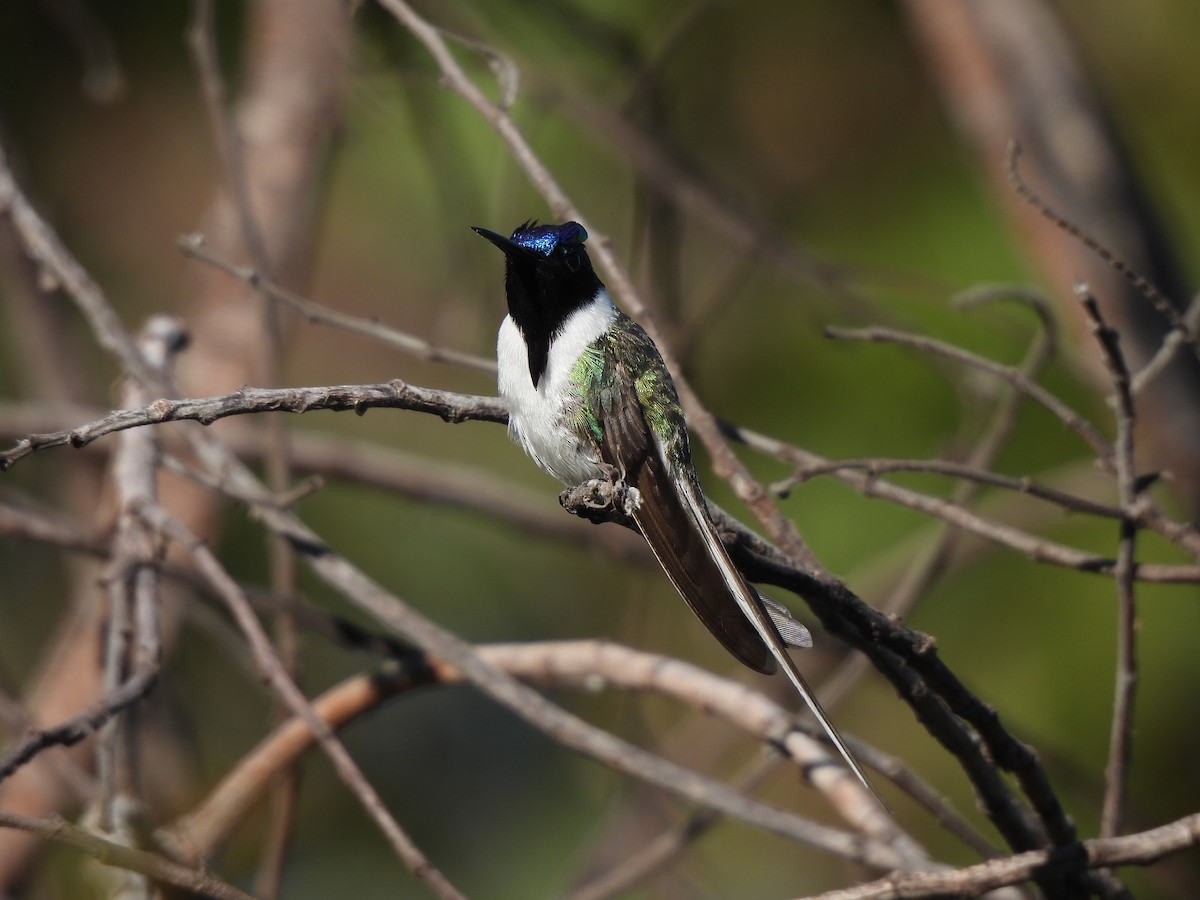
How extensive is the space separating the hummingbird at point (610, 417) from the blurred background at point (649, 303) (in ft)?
1.55

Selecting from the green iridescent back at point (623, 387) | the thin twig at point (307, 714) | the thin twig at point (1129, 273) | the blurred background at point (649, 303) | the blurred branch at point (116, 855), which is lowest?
the blurred branch at point (116, 855)

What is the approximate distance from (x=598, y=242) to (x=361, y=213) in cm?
622

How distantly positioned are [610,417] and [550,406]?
119mm

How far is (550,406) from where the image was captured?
2.34 m

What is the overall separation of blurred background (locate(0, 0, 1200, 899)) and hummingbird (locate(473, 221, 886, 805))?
0.47 meters

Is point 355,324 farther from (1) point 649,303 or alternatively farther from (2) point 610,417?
(1) point 649,303

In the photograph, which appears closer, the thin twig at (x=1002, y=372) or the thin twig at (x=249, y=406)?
the thin twig at (x=249, y=406)

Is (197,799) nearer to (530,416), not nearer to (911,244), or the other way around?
(530,416)

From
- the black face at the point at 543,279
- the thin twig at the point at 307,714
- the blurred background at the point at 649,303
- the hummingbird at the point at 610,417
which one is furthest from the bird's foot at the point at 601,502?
the blurred background at the point at 649,303

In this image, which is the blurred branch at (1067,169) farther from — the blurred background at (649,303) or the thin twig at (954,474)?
the thin twig at (954,474)

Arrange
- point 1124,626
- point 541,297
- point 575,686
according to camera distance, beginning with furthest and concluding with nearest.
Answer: point 575,686
point 541,297
point 1124,626

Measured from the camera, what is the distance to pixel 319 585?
7152mm

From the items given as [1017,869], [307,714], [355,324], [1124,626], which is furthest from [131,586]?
[1124,626]

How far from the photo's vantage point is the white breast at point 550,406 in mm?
2309
